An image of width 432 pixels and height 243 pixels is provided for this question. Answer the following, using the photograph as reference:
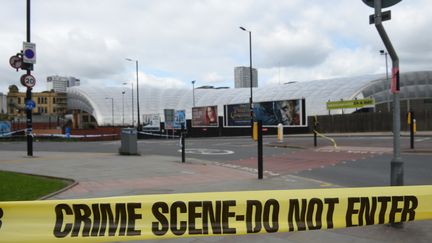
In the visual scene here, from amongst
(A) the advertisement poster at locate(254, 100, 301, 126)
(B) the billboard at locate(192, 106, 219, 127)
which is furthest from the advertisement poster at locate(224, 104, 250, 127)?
(B) the billboard at locate(192, 106, 219, 127)

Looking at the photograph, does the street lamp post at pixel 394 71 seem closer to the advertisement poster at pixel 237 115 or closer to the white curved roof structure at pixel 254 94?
the advertisement poster at pixel 237 115

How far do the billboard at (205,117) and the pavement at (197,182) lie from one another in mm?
31106

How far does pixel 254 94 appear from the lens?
3474 inches

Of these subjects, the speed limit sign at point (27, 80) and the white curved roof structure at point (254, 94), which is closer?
the speed limit sign at point (27, 80)

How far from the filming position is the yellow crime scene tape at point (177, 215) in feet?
13.6

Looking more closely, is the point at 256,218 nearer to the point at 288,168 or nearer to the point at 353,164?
the point at 288,168

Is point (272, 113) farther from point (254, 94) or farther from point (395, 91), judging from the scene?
point (254, 94)

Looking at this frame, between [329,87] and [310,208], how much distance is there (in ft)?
234

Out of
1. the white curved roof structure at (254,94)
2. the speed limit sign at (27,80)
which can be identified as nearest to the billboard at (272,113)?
the speed limit sign at (27,80)

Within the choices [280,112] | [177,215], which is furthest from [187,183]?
[280,112]

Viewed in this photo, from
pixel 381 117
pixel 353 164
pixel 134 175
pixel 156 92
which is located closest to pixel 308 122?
pixel 381 117

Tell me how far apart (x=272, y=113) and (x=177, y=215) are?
3918 centimetres

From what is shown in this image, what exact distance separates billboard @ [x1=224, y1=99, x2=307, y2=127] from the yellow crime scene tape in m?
35.3

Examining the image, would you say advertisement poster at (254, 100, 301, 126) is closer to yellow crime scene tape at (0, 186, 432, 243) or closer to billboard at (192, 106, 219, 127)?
billboard at (192, 106, 219, 127)
